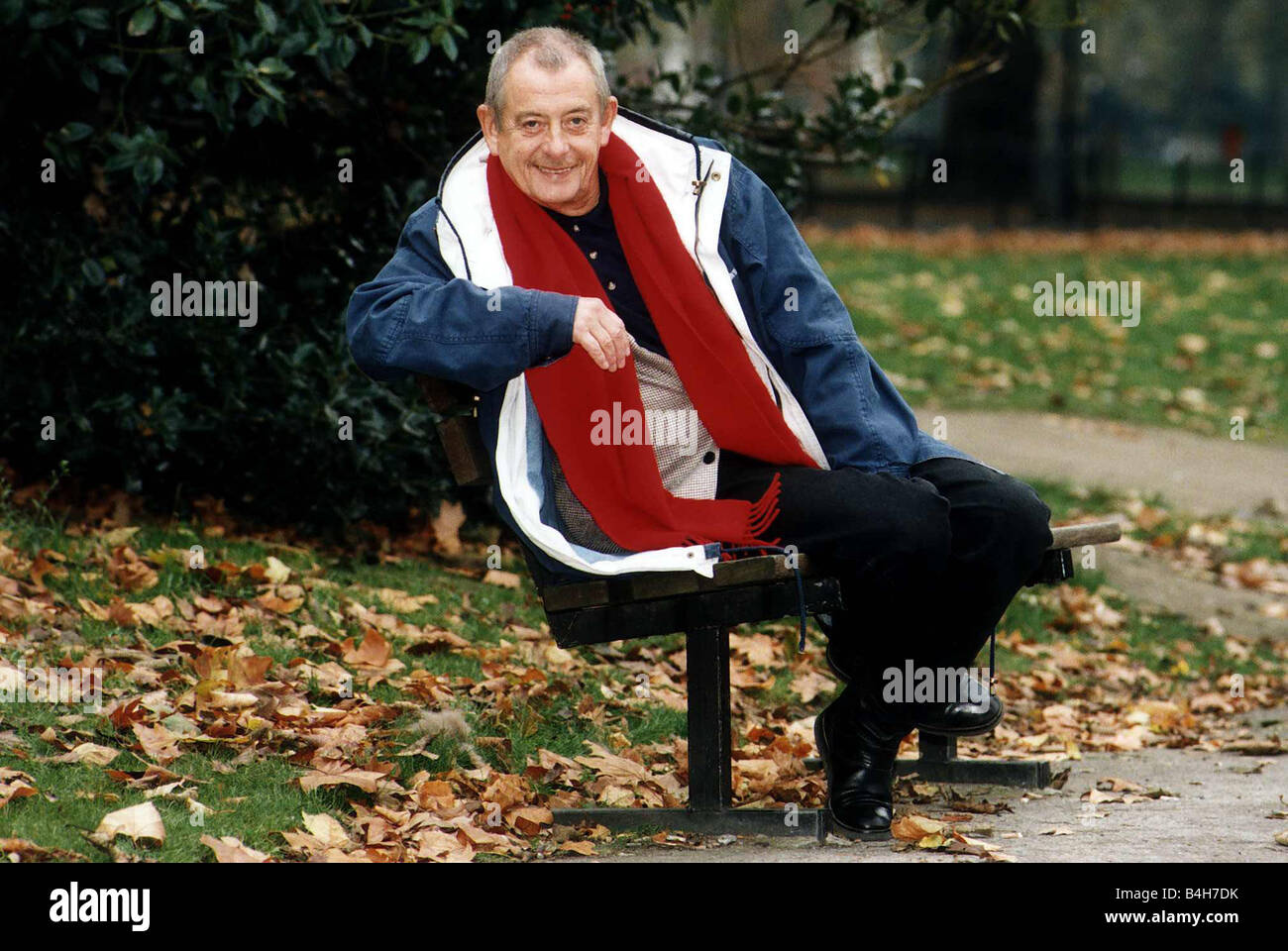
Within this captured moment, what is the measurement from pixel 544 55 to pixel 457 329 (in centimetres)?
71

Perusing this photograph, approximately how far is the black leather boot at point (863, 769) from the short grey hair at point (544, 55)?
1.55 m

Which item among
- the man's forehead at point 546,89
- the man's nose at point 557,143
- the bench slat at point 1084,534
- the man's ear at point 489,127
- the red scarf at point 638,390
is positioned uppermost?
the man's forehead at point 546,89

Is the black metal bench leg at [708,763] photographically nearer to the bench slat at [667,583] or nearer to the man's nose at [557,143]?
the bench slat at [667,583]

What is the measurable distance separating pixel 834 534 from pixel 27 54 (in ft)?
10.8

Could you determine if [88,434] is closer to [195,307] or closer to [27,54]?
[195,307]

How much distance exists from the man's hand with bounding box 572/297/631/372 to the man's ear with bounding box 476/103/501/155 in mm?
595

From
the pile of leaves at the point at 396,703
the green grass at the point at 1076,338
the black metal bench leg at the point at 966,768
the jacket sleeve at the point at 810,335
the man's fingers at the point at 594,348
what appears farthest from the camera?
the green grass at the point at 1076,338

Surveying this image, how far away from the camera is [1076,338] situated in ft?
45.2

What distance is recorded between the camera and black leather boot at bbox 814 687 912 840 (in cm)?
402

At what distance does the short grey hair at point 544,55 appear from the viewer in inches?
154

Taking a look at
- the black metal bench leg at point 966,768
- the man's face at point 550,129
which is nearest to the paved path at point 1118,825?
the black metal bench leg at point 966,768

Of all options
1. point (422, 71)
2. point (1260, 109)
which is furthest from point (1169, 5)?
point (422, 71)

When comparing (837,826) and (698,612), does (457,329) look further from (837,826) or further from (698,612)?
(837,826)
